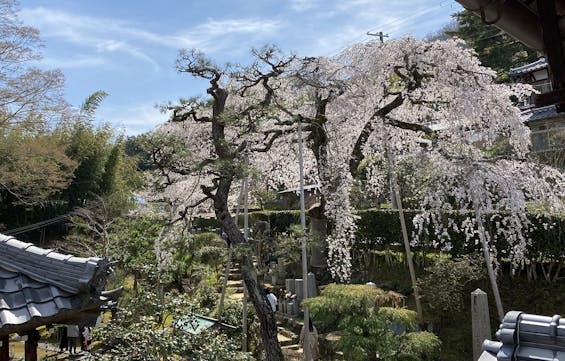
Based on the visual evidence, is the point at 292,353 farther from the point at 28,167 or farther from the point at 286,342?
the point at 28,167

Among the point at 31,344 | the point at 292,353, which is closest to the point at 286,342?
the point at 292,353

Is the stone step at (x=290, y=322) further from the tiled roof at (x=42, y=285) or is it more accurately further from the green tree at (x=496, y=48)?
the green tree at (x=496, y=48)

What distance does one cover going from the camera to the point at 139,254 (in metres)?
13.5

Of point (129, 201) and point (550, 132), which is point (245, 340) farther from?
point (550, 132)

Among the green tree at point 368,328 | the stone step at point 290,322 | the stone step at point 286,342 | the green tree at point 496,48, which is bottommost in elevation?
the stone step at point 286,342

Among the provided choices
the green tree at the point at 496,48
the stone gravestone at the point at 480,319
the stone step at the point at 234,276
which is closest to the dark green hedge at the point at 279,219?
the stone step at the point at 234,276

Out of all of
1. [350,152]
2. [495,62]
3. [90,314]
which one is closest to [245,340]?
[350,152]

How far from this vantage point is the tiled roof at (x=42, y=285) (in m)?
3.04

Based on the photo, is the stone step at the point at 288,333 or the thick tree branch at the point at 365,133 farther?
the stone step at the point at 288,333

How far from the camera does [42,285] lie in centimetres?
328

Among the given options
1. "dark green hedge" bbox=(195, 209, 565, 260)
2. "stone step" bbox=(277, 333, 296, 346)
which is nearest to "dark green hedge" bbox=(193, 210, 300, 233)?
"dark green hedge" bbox=(195, 209, 565, 260)

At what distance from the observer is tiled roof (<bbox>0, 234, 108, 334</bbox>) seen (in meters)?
3.04

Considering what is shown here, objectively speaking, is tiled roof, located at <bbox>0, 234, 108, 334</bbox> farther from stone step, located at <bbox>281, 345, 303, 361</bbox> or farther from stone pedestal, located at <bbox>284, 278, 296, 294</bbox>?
stone pedestal, located at <bbox>284, 278, 296, 294</bbox>

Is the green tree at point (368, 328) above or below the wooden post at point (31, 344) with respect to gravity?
below
